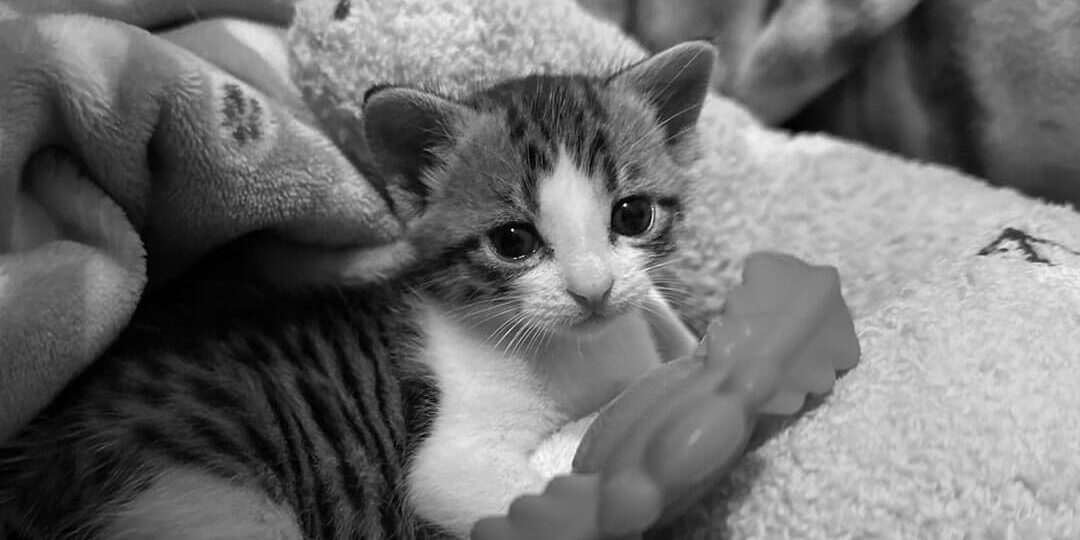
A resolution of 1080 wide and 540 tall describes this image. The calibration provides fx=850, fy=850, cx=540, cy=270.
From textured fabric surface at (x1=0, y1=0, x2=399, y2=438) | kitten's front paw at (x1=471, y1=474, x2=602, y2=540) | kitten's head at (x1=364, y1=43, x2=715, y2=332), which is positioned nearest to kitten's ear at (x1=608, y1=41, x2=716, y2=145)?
kitten's head at (x1=364, y1=43, x2=715, y2=332)

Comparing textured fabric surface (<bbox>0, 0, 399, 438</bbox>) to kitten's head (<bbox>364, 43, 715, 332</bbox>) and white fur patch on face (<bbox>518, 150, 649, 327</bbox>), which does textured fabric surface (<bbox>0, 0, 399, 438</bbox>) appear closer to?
kitten's head (<bbox>364, 43, 715, 332</bbox>)

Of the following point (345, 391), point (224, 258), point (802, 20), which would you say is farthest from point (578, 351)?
point (802, 20)

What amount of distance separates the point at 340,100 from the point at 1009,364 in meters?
0.94

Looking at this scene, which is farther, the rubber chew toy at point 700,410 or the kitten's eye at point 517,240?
the kitten's eye at point 517,240

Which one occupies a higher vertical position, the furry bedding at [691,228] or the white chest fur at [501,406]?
the furry bedding at [691,228]

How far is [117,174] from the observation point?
1.04m

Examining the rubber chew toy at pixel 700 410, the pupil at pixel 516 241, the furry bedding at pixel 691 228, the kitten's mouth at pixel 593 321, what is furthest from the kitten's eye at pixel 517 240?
the furry bedding at pixel 691 228

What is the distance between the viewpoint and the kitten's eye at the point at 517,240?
0.99m

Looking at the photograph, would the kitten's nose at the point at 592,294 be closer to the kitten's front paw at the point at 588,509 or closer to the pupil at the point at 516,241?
the pupil at the point at 516,241

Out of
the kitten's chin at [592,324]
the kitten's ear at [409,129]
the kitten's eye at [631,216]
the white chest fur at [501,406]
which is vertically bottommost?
the white chest fur at [501,406]

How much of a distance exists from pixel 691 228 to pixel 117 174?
0.83 meters

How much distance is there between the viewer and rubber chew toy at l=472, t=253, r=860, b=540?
2.43ft

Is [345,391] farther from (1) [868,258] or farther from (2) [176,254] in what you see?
(1) [868,258]

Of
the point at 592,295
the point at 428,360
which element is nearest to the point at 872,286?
the point at 592,295
